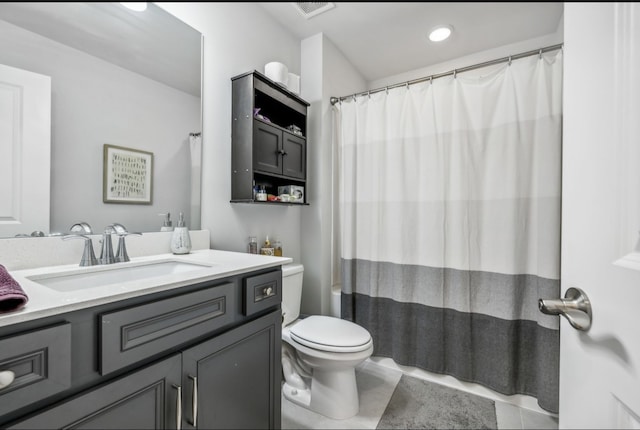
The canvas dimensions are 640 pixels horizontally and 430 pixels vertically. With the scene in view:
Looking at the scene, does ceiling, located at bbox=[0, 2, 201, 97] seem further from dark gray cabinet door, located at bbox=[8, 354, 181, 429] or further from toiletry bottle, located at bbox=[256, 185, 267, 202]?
dark gray cabinet door, located at bbox=[8, 354, 181, 429]

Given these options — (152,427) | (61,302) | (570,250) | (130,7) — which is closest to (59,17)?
(130,7)

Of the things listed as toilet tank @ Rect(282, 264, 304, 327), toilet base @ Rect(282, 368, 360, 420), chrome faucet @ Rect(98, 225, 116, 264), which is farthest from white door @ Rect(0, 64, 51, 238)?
toilet base @ Rect(282, 368, 360, 420)

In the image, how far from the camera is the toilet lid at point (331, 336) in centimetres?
137

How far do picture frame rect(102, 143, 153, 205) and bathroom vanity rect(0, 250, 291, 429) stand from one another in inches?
11.3

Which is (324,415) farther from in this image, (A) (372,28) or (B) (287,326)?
(A) (372,28)

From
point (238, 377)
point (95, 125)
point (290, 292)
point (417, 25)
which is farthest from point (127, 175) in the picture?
point (417, 25)

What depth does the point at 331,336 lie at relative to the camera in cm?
143

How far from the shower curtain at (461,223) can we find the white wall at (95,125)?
1183mm

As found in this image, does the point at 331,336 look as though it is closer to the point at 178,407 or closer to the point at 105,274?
the point at 178,407

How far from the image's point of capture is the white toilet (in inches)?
54.4

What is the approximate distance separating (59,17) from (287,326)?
1680 mm

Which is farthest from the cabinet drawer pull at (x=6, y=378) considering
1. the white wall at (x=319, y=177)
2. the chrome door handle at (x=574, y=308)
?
the white wall at (x=319, y=177)

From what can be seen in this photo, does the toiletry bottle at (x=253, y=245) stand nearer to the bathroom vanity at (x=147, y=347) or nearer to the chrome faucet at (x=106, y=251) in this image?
the bathroom vanity at (x=147, y=347)

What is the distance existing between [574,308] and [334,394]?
132 centimetres
